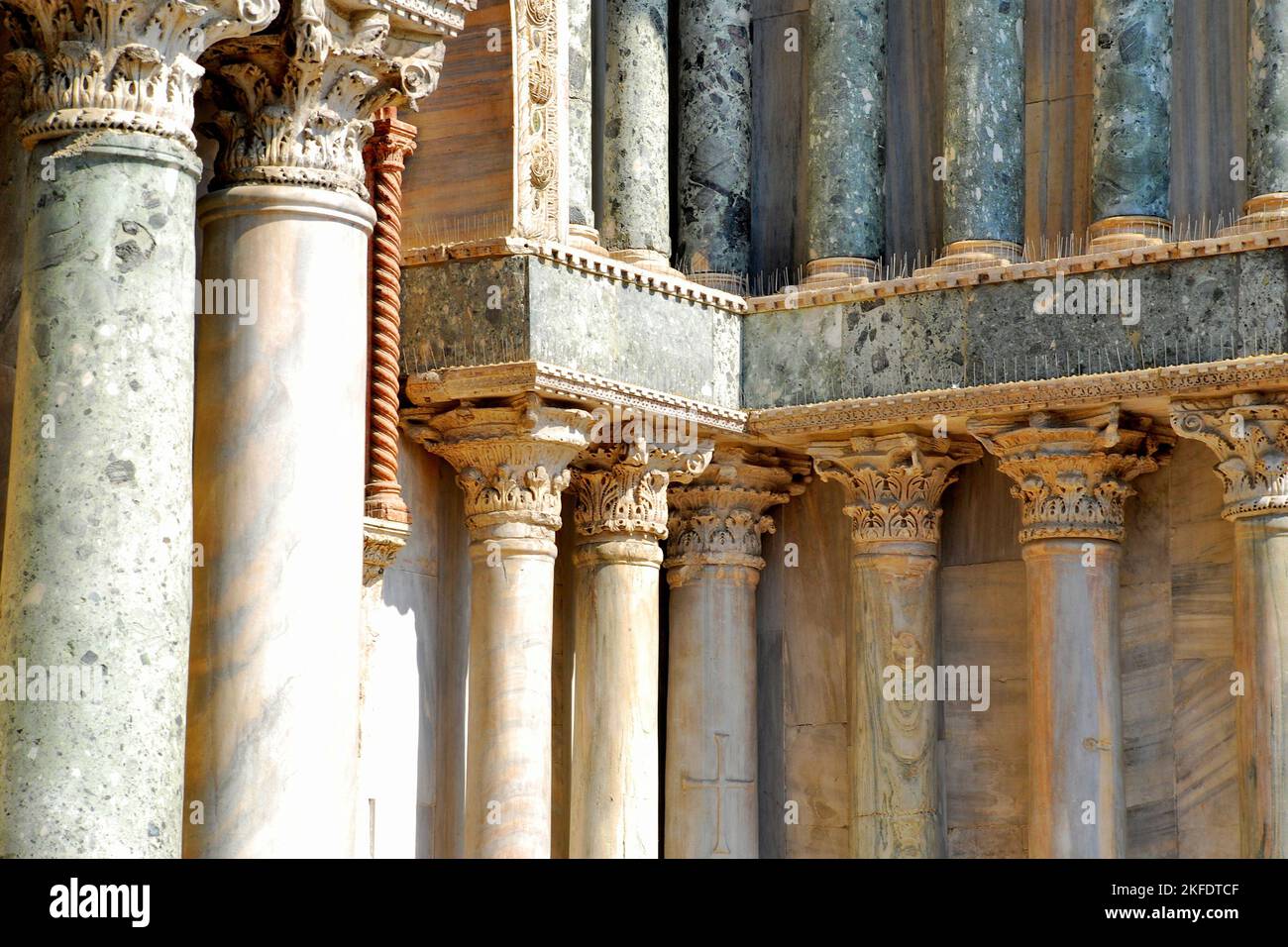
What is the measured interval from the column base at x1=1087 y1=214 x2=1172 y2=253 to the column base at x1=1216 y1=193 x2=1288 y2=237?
0.46 m

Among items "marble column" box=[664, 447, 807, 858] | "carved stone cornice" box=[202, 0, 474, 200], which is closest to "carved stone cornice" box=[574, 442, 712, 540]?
"marble column" box=[664, 447, 807, 858]

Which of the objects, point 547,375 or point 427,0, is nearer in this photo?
point 427,0

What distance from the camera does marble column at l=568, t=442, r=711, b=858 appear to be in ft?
58.1

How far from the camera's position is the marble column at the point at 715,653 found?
61.4 ft

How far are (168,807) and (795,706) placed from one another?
32.3 feet

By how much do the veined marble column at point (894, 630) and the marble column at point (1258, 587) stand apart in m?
2.25

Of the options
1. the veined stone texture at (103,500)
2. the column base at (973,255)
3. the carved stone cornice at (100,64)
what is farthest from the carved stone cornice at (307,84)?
the column base at (973,255)

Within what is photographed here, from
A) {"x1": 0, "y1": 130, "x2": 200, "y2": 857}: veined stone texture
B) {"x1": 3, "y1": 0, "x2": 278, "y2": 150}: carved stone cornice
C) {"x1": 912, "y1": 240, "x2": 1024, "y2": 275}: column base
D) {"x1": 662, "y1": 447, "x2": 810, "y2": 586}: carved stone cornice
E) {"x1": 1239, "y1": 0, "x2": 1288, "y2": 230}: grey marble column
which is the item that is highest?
{"x1": 1239, "y1": 0, "x2": 1288, "y2": 230}: grey marble column

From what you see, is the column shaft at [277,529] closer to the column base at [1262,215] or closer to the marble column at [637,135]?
the marble column at [637,135]

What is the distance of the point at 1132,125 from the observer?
58.9 feet

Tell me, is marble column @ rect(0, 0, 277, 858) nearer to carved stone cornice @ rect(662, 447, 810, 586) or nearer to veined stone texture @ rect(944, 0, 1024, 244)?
veined stone texture @ rect(944, 0, 1024, 244)

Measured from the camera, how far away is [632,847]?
17625mm
